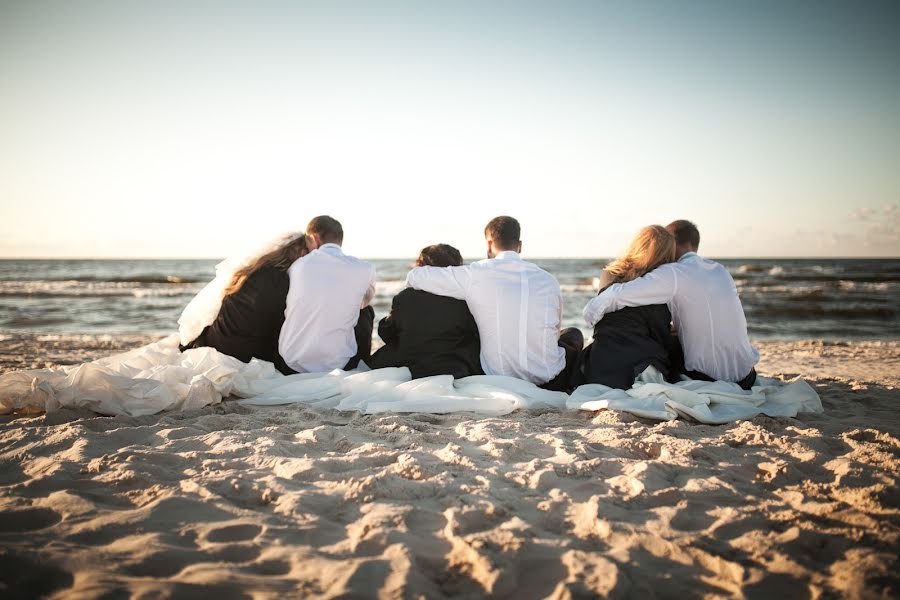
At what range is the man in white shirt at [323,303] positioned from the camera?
15.0ft

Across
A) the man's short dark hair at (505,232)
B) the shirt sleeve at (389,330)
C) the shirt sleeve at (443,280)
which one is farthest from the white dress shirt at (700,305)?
the shirt sleeve at (389,330)

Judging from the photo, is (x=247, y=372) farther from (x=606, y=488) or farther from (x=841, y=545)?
(x=841, y=545)

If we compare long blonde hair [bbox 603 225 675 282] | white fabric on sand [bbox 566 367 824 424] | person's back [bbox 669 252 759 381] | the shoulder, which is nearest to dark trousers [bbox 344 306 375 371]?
the shoulder

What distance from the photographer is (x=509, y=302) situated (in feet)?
13.7

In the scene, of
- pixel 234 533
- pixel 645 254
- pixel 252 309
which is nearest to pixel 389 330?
pixel 252 309

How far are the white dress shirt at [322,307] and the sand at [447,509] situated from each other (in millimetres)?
1243

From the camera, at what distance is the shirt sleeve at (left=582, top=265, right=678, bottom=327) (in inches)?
164

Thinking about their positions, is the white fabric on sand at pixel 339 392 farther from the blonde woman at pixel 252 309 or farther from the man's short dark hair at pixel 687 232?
the man's short dark hair at pixel 687 232

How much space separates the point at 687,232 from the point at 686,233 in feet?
0.04

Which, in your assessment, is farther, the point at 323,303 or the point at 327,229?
the point at 327,229

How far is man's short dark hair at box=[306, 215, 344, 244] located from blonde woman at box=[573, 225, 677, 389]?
255cm

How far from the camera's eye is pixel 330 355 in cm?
477

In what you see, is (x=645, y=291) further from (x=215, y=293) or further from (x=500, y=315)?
(x=215, y=293)

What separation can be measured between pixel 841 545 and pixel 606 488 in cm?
90
